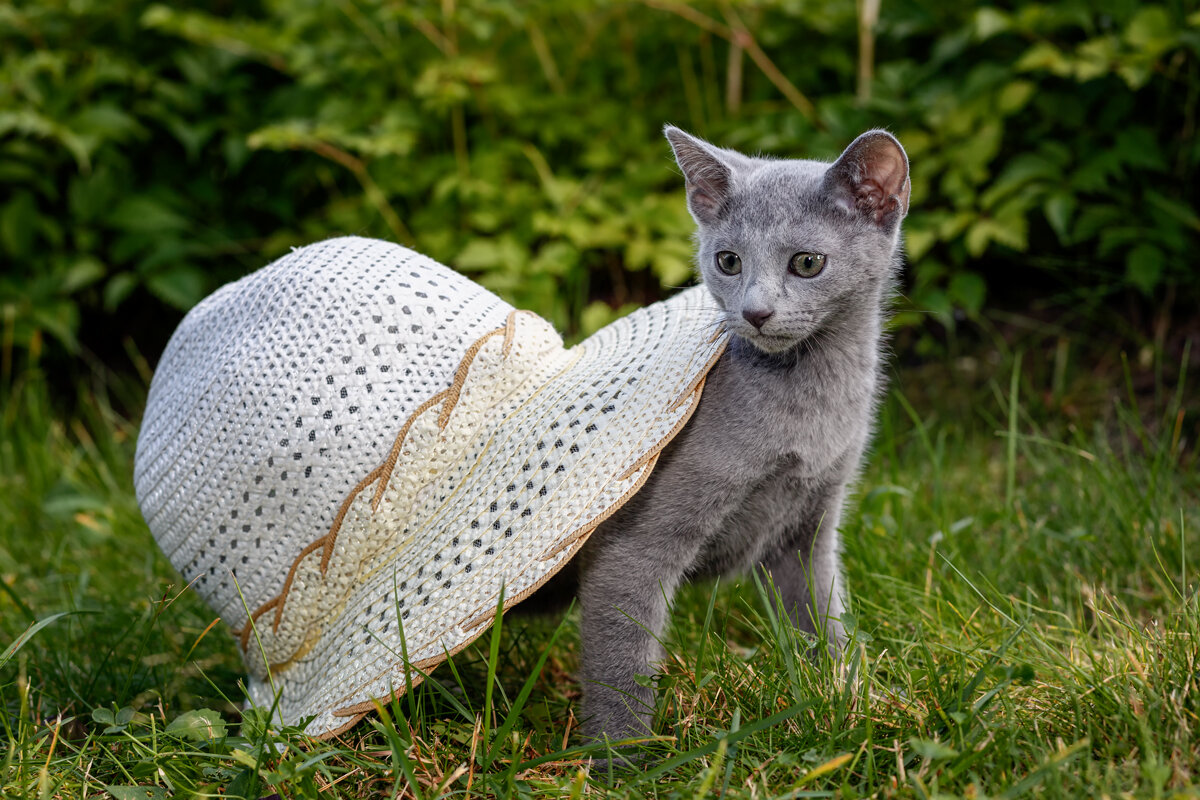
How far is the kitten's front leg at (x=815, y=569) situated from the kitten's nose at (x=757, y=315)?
0.40 m

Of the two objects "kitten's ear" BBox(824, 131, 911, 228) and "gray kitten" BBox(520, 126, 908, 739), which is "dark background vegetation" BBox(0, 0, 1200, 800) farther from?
"kitten's ear" BBox(824, 131, 911, 228)

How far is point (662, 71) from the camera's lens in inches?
129

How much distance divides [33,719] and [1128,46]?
2864 mm

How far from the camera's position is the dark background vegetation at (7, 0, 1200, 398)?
2617 mm

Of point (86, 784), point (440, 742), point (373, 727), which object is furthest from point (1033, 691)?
point (86, 784)

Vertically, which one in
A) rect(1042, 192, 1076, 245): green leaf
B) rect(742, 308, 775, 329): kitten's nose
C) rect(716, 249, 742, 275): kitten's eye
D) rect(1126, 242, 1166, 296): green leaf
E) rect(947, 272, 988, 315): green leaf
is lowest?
rect(947, 272, 988, 315): green leaf

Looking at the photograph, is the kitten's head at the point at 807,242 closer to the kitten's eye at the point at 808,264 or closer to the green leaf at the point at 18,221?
the kitten's eye at the point at 808,264

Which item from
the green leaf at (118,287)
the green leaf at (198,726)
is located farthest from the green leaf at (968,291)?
Result: the green leaf at (118,287)

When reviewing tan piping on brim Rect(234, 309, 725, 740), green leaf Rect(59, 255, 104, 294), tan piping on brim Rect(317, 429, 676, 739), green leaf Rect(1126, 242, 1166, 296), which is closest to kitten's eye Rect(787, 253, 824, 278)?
tan piping on brim Rect(234, 309, 725, 740)

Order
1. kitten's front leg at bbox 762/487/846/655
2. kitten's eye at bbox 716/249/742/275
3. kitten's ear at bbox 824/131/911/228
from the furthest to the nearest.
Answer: kitten's front leg at bbox 762/487/846/655, kitten's eye at bbox 716/249/742/275, kitten's ear at bbox 824/131/911/228

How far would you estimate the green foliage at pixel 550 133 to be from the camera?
8.57 ft

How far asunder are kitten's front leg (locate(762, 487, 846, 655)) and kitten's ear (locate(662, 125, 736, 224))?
1.74 feet

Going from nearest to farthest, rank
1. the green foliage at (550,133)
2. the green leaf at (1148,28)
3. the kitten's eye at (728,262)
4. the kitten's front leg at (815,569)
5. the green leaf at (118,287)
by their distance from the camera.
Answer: the kitten's eye at (728,262) < the kitten's front leg at (815,569) < the green leaf at (1148,28) < the green foliage at (550,133) < the green leaf at (118,287)

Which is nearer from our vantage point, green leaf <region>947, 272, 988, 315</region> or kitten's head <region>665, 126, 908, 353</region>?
kitten's head <region>665, 126, 908, 353</region>
